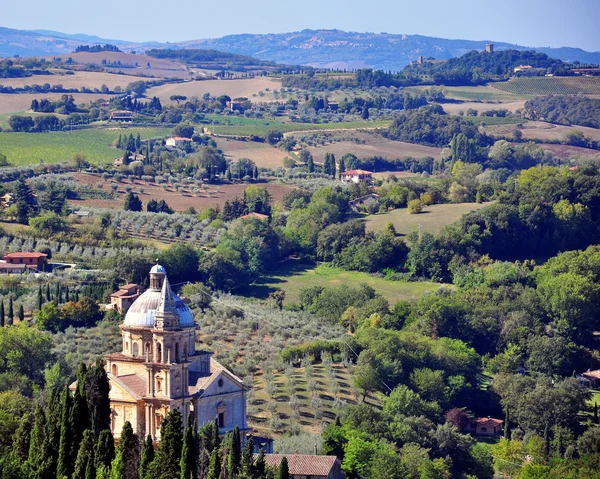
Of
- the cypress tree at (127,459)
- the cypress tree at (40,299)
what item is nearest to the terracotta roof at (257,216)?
the cypress tree at (40,299)

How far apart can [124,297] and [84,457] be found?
119ft

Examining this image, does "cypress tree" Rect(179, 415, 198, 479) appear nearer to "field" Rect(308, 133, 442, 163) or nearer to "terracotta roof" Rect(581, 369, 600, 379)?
"terracotta roof" Rect(581, 369, 600, 379)

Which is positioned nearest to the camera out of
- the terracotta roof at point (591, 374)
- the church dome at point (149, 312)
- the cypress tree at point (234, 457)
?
the cypress tree at point (234, 457)

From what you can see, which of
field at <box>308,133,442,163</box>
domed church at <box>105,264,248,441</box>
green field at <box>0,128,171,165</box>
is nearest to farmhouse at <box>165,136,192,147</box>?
green field at <box>0,128,171,165</box>

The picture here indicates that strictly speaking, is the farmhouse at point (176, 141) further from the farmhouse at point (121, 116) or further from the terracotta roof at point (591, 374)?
the terracotta roof at point (591, 374)

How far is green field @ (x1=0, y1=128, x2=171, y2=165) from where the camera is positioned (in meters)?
156

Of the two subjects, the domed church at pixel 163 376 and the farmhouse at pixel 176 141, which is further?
the farmhouse at pixel 176 141

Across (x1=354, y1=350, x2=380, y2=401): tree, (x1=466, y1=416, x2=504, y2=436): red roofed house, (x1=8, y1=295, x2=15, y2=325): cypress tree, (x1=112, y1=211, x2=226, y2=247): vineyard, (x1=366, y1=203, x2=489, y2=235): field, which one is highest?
(x1=8, y1=295, x2=15, y2=325): cypress tree

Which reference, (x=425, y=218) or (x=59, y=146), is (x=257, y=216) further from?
(x=59, y=146)

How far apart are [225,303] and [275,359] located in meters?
15.7

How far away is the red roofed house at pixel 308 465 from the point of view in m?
61.2

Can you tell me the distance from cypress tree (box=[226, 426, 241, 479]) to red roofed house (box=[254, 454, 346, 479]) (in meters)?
2.93

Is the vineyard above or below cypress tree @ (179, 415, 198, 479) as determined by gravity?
below

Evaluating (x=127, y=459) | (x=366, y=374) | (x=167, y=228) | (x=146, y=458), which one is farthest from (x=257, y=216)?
(x=146, y=458)
